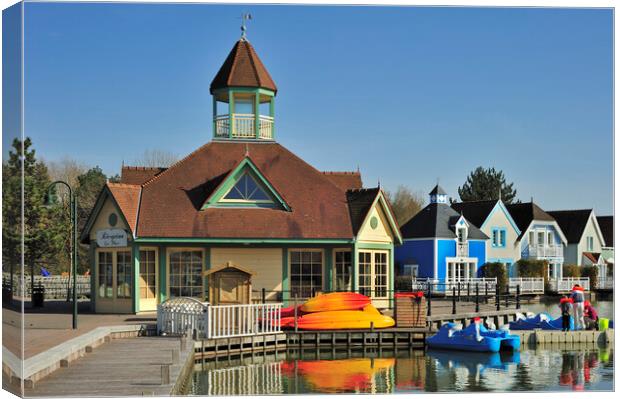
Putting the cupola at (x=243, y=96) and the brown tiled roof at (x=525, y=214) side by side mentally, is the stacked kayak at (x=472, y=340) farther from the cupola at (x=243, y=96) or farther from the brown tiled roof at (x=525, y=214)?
the brown tiled roof at (x=525, y=214)

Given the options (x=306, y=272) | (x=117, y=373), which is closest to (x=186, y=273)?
(x=306, y=272)

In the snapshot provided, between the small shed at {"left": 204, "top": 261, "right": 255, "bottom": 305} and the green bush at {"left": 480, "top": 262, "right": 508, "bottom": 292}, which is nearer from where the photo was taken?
the small shed at {"left": 204, "top": 261, "right": 255, "bottom": 305}

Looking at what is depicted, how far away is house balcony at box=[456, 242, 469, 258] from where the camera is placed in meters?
55.4

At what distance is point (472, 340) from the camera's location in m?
26.0

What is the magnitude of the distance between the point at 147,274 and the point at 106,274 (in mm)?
1450

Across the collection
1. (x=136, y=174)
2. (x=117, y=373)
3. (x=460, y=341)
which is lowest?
(x=460, y=341)

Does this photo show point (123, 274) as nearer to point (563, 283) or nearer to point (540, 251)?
point (563, 283)

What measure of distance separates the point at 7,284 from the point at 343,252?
1648 centimetres

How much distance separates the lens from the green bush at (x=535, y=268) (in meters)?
55.2

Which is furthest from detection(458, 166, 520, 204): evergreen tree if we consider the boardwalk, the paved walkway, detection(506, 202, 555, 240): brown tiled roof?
the boardwalk

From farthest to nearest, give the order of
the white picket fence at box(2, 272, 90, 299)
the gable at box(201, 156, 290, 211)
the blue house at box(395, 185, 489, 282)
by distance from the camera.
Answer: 1. the blue house at box(395, 185, 489, 282)
2. the white picket fence at box(2, 272, 90, 299)
3. the gable at box(201, 156, 290, 211)

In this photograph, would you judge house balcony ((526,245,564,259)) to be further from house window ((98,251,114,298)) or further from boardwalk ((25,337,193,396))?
boardwalk ((25,337,193,396))

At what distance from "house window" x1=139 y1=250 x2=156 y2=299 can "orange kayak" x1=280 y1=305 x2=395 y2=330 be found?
515cm

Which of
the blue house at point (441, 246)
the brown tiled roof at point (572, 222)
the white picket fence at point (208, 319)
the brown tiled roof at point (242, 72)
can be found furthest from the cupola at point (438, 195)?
the white picket fence at point (208, 319)
